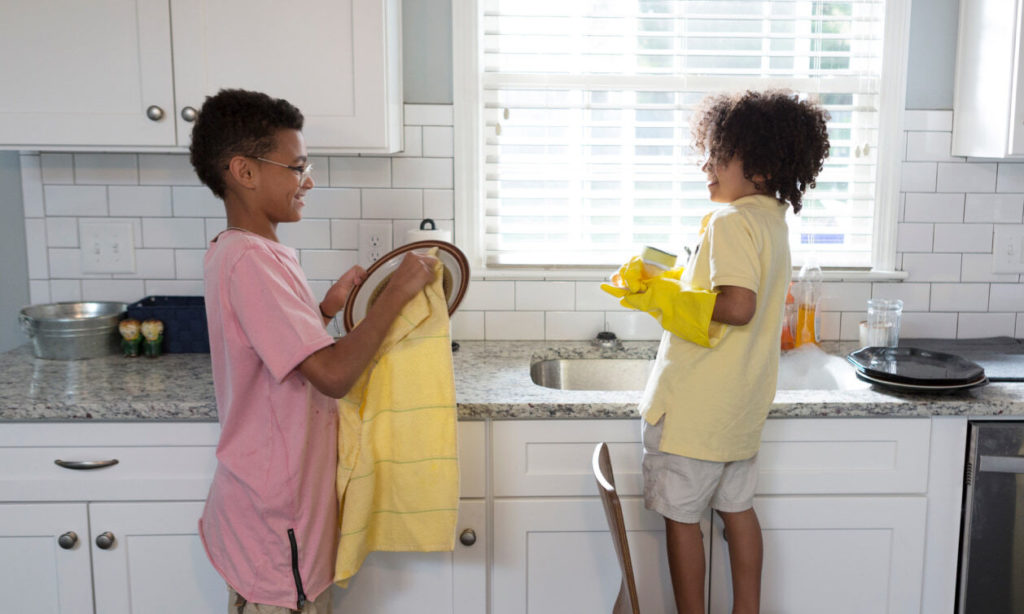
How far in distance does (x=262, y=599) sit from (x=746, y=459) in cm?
92

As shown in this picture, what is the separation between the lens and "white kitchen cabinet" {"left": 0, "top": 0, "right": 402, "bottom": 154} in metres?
1.91

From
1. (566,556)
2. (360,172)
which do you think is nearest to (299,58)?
(360,172)

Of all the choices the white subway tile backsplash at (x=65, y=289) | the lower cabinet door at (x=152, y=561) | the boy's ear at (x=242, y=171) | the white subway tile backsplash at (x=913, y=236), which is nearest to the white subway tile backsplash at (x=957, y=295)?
the white subway tile backsplash at (x=913, y=236)

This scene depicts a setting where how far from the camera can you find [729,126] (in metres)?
1.66

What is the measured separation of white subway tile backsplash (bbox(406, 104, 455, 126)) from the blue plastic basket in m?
0.71

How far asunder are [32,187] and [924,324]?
238 centimetres

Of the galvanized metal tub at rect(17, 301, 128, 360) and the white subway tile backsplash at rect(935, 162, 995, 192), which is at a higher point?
the white subway tile backsplash at rect(935, 162, 995, 192)

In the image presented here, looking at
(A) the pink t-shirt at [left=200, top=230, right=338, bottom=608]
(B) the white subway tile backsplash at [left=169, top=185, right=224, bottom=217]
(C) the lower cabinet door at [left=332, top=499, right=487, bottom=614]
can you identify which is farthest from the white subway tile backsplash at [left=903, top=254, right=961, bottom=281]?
(B) the white subway tile backsplash at [left=169, top=185, right=224, bottom=217]

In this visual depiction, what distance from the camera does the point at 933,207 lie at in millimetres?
2354

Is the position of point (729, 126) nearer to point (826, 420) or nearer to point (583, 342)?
point (826, 420)

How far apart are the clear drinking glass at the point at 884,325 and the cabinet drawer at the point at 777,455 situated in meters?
0.41

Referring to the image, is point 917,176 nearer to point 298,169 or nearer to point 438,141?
point 438,141

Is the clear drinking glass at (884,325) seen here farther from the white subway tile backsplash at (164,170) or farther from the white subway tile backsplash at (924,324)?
the white subway tile backsplash at (164,170)

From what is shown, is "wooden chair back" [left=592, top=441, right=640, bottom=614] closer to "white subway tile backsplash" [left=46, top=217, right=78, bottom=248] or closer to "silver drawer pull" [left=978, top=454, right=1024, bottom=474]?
"silver drawer pull" [left=978, top=454, right=1024, bottom=474]
